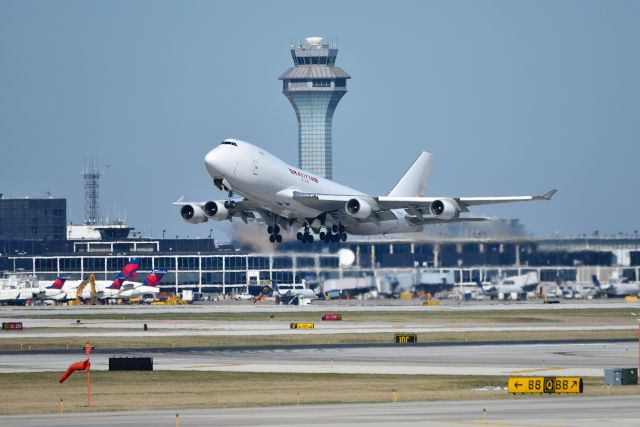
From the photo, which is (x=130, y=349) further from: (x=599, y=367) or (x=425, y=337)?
(x=599, y=367)

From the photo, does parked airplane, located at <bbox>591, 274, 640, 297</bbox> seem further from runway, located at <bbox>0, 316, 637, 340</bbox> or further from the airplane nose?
the airplane nose

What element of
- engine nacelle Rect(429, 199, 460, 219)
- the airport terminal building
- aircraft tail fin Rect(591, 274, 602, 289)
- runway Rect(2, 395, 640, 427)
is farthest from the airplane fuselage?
aircraft tail fin Rect(591, 274, 602, 289)

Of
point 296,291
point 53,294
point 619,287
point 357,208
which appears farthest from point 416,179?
point 53,294

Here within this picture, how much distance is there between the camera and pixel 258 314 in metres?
117

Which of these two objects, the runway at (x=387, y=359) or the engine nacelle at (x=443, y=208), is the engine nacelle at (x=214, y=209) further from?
the runway at (x=387, y=359)

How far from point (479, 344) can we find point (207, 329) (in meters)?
24.0

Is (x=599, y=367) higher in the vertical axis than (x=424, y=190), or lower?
lower

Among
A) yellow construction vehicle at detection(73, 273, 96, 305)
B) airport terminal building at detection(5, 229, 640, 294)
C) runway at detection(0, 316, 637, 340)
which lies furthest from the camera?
yellow construction vehicle at detection(73, 273, 96, 305)

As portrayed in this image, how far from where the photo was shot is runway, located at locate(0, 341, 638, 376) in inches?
2328

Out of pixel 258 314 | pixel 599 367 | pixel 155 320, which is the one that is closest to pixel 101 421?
pixel 599 367

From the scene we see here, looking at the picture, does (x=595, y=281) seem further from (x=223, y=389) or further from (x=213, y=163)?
(x=223, y=389)

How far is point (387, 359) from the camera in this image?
213 feet

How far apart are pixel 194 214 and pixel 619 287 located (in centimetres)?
6202

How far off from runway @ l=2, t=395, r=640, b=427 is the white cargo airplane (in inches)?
1484
